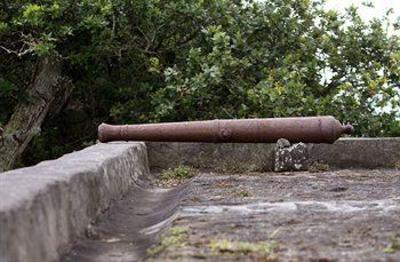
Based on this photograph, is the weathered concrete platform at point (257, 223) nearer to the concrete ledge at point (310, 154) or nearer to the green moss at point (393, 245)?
the green moss at point (393, 245)

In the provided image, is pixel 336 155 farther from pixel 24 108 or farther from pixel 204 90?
pixel 24 108

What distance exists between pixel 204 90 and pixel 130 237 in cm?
496

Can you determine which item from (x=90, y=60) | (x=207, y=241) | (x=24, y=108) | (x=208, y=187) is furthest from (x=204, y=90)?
(x=207, y=241)

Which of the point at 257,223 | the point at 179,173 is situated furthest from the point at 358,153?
the point at 257,223

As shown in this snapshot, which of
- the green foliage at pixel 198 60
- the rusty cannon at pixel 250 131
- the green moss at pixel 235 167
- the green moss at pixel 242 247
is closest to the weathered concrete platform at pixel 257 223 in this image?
the green moss at pixel 242 247

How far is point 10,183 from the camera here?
8.11ft

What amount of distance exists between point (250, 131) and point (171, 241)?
3.25 metres

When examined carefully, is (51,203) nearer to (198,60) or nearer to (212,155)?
(212,155)

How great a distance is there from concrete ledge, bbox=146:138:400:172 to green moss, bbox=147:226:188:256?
3416 mm

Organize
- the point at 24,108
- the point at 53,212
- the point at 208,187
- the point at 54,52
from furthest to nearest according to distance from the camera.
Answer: the point at 24,108 → the point at 54,52 → the point at 208,187 → the point at 53,212

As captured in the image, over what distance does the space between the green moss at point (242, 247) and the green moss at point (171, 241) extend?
0.14m

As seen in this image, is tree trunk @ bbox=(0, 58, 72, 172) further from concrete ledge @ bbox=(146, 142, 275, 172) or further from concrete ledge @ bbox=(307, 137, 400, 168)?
concrete ledge @ bbox=(307, 137, 400, 168)

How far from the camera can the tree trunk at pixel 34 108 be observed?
812 cm

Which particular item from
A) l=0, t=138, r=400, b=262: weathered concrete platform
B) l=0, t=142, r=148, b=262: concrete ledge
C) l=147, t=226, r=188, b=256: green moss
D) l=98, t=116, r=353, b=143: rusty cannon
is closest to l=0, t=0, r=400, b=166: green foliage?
l=98, t=116, r=353, b=143: rusty cannon
